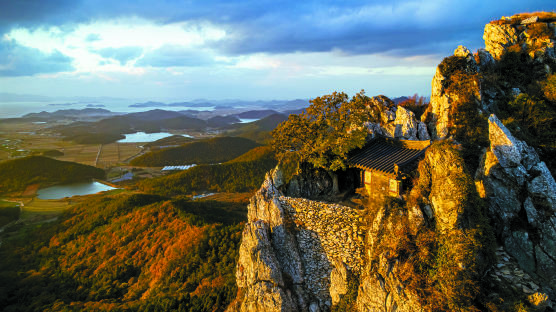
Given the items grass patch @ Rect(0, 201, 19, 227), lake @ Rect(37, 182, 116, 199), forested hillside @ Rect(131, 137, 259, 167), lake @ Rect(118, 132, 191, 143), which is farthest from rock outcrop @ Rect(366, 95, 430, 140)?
lake @ Rect(118, 132, 191, 143)

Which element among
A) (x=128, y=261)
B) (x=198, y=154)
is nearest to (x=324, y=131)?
(x=128, y=261)

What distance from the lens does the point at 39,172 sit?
90.1 m

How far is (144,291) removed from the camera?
2945 cm

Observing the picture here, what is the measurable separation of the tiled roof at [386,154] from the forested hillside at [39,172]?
10389cm

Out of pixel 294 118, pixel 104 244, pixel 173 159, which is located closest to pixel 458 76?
pixel 294 118

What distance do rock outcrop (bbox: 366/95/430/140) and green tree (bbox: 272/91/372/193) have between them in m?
2.09

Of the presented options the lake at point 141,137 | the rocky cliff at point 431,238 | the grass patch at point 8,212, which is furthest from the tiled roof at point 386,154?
the lake at point 141,137

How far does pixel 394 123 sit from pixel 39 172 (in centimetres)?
11382

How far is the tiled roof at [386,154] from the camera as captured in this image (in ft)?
52.3

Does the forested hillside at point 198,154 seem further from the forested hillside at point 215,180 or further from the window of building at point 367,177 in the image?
the window of building at point 367,177

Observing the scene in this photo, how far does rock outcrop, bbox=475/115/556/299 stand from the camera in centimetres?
1280

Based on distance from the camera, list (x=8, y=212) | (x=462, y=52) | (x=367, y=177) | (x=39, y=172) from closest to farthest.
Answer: (x=367, y=177) < (x=462, y=52) < (x=8, y=212) < (x=39, y=172)

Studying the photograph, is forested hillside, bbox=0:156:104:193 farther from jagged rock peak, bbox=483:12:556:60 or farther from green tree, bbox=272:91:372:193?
jagged rock peak, bbox=483:12:556:60

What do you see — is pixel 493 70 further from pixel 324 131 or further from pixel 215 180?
pixel 215 180
